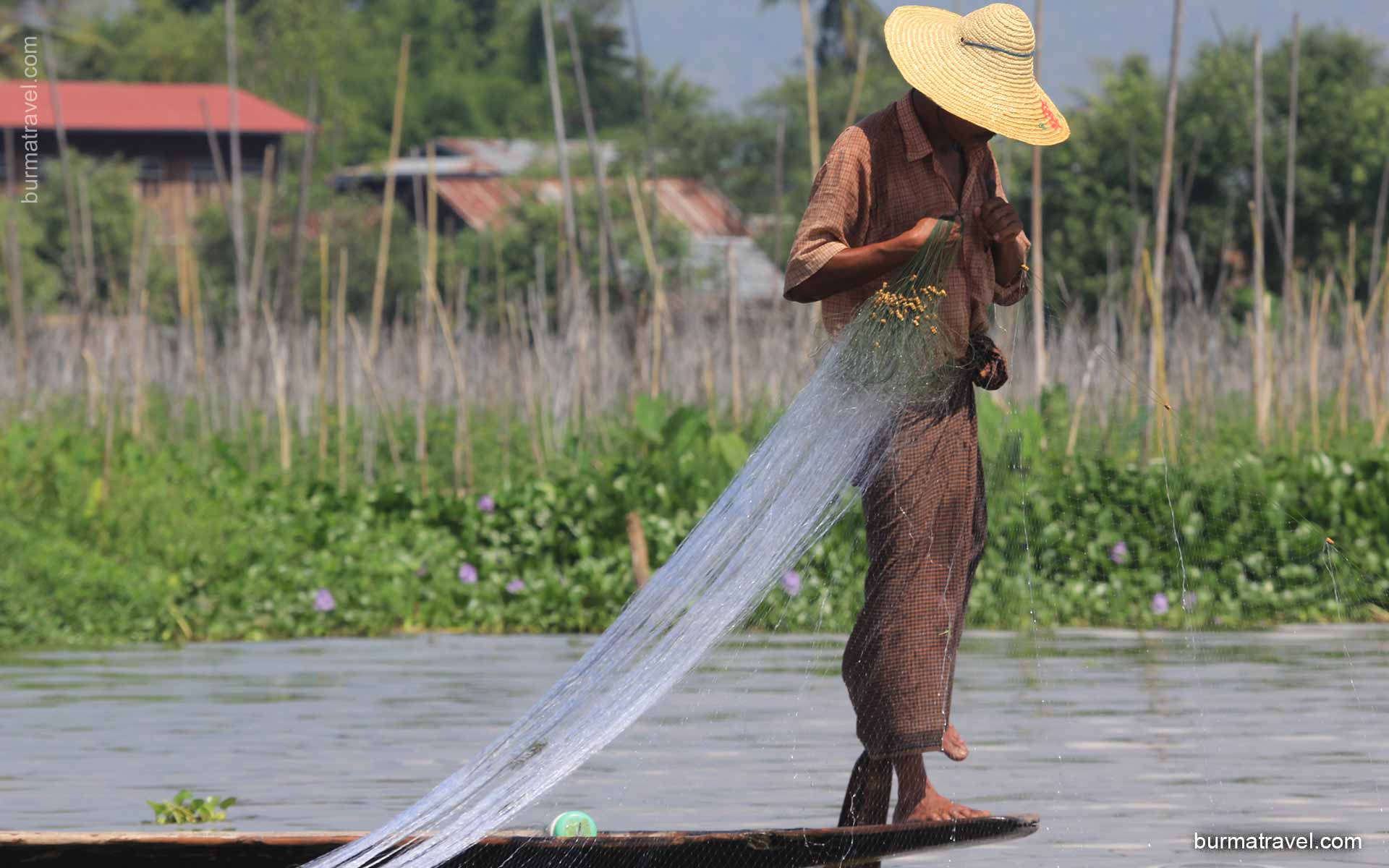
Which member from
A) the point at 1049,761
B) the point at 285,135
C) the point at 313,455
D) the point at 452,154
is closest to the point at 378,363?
the point at 313,455

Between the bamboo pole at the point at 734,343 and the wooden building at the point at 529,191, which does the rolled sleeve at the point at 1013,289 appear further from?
the wooden building at the point at 529,191

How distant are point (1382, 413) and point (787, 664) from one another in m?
3.47

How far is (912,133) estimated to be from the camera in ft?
13.8

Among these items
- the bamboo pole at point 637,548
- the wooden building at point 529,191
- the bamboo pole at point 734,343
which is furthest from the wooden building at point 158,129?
the bamboo pole at point 637,548

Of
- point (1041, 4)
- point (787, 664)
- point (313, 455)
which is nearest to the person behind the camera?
point (787, 664)

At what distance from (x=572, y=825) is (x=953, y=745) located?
0.76 metres

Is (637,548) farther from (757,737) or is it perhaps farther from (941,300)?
(941,300)

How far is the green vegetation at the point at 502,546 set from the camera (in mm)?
8688

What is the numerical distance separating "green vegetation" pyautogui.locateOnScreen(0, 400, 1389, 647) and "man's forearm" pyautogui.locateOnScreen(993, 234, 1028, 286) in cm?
378

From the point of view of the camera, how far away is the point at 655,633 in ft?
13.3

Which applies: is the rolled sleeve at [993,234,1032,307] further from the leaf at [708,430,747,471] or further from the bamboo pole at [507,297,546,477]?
the bamboo pole at [507,297,546,477]

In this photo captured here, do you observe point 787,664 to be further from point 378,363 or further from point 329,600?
point 378,363

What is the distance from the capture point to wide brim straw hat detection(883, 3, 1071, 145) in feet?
13.5

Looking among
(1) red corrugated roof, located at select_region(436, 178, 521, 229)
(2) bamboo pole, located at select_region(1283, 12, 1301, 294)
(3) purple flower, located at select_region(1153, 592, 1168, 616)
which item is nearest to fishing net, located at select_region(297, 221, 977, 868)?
(3) purple flower, located at select_region(1153, 592, 1168, 616)
